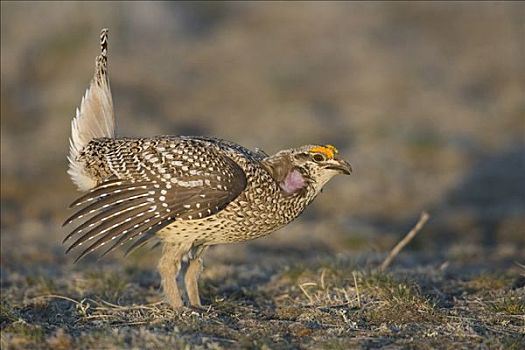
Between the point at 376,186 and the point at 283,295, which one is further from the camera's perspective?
the point at 376,186

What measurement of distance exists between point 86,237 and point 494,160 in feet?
36.7

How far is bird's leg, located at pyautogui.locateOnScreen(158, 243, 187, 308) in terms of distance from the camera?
7086 millimetres

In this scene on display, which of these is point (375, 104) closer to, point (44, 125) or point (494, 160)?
point (494, 160)

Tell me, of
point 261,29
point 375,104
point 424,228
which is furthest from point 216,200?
point 261,29

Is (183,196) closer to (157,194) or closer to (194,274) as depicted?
(157,194)

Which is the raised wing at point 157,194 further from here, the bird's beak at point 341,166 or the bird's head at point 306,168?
the bird's beak at point 341,166

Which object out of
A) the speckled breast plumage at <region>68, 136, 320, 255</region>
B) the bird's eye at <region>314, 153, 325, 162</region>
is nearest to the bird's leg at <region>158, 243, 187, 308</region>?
the speckled breast plumage at <region>68, 136, 320, 255</region>

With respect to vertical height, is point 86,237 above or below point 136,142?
below

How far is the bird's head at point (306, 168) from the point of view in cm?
721

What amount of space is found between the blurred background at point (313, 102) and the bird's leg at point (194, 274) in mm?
3019

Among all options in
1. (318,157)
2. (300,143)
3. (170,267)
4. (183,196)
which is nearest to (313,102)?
(300,143)

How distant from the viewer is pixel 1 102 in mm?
18156

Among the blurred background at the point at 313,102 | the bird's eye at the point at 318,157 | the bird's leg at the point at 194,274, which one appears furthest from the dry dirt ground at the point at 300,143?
the bird's eye at the point at 318,157

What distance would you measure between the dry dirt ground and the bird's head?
0.91 m
